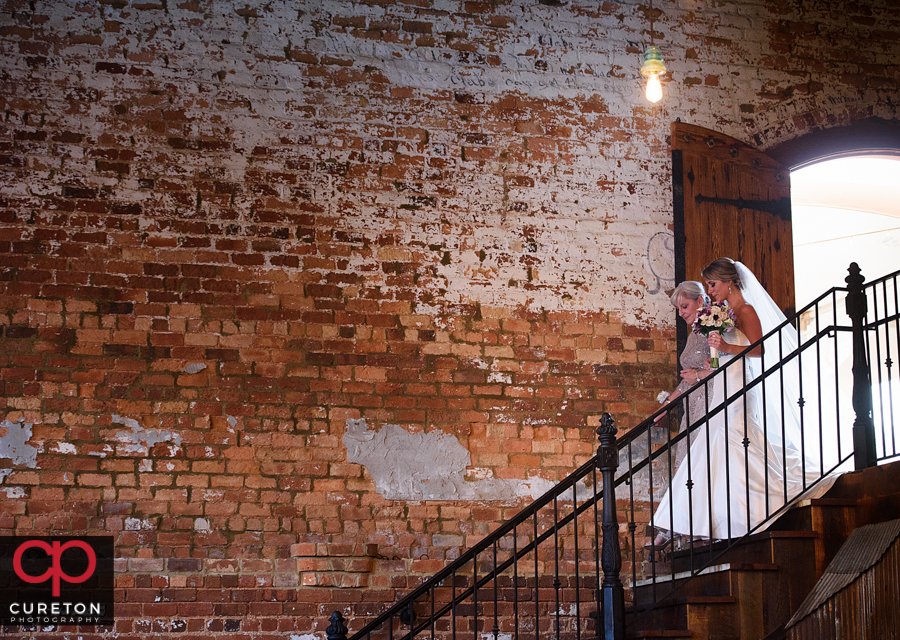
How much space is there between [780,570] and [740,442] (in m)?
0.87

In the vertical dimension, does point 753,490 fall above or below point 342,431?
below

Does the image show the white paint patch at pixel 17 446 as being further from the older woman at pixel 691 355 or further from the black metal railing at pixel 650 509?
the older woman at pixel 691 355

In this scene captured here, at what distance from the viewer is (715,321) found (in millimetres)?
4934

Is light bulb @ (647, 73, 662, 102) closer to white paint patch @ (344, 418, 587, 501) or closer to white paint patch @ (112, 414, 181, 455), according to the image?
white paint patch @ (344, 418, 587, 501)

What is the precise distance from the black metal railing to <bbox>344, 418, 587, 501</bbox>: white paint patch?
31 centimetres

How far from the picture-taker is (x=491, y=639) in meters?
4.95

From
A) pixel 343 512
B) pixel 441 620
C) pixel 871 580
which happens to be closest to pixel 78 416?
pixel 343 512

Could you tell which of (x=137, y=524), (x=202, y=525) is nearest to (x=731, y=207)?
(x=202, y=525)

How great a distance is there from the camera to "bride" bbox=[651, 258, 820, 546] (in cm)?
436

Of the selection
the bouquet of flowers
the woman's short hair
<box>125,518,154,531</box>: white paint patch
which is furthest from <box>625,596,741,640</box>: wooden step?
<box>125,518,154,531</box>: white paint patch

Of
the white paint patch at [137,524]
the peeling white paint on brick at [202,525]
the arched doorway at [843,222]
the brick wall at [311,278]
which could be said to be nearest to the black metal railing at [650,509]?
the brick wall at [311,278]

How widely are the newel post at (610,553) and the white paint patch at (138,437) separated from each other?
2.40 m

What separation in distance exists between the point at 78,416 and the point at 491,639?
8.72 ft

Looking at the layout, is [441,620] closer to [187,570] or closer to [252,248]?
[187,570]
